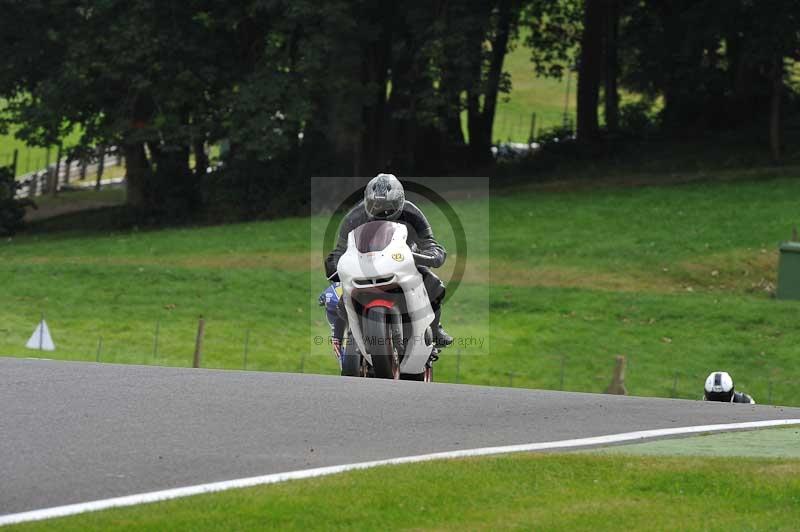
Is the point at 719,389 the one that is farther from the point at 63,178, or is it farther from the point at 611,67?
the point at 63,178

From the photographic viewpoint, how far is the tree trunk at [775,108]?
149 ft

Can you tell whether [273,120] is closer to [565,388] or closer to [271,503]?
[565,388]

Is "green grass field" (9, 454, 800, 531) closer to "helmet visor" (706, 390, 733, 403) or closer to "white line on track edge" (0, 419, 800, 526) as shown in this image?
"white line on track edge" (0, 419, 800, 526)

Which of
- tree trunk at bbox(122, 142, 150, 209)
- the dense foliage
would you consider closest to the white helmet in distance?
the dense foliage

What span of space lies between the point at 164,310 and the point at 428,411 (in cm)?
2331

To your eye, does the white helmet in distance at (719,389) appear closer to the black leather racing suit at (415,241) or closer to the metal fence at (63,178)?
the black leather racing suit at (415,241)

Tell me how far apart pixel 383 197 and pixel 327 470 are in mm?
5163

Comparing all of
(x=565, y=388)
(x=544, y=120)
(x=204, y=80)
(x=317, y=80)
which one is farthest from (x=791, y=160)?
(x=544, y=120)

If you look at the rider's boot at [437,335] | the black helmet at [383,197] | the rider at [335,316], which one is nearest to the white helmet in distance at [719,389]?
the rider's boot at [437,335]

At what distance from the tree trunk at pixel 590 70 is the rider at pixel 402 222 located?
37232 millimetres

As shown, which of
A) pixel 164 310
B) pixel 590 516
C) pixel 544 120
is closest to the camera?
pixel 590 516

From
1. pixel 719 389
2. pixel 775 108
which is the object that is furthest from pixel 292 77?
pixel 719 389

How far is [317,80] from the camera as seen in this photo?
4438cm

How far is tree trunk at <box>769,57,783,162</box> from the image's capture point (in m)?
45.3
